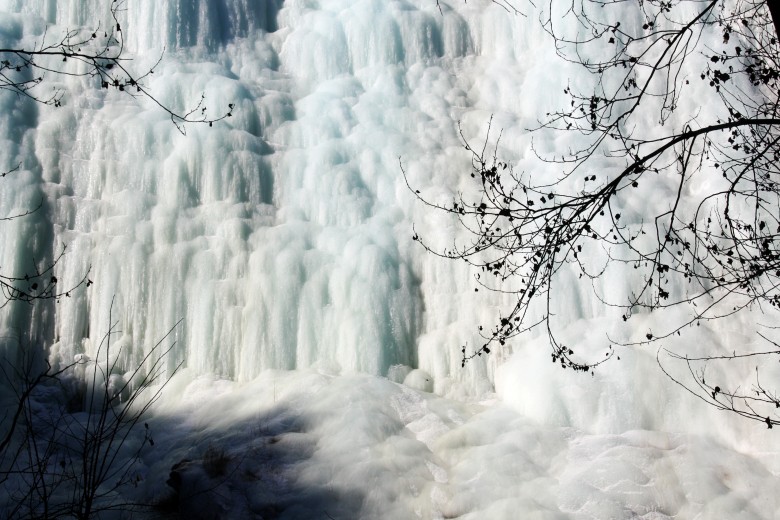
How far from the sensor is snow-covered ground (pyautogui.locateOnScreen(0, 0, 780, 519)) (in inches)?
245

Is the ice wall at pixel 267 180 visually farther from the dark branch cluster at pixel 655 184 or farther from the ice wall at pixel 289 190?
the dark branch cluster at pixel 655 184

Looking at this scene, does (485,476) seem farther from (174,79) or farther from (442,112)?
(174,79)

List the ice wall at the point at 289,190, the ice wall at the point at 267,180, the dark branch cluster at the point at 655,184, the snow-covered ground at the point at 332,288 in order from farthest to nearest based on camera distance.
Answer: the ice wall at the point at 267,180, the ice wall at the point at 289,190, the dark branch cluster at the point at 655,184, the snow-covered ground at the point at 332,288

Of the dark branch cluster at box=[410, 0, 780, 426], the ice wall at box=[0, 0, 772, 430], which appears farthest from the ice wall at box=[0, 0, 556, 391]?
the dark branch cluster at box=[410, 0, 780, 426]

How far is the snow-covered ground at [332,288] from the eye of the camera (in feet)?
20.4

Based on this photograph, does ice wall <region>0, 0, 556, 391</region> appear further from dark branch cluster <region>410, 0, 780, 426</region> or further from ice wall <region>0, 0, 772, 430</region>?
dark branch cluster <region>410, 0, 780, 426</region>

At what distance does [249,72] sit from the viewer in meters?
A: 10.4

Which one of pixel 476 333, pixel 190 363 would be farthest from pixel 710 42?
pixel 190 363

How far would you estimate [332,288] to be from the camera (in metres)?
8.55

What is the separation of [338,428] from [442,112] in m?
5.14

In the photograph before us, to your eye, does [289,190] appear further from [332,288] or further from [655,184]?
[655,184]

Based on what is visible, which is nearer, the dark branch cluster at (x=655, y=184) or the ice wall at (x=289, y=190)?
the dark branch cluster at (x=655, y=184)

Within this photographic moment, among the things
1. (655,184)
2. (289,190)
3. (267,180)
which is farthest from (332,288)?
(655,184)

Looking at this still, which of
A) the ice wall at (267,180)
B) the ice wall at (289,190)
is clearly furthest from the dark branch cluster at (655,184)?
the ice wall at (267,180)
